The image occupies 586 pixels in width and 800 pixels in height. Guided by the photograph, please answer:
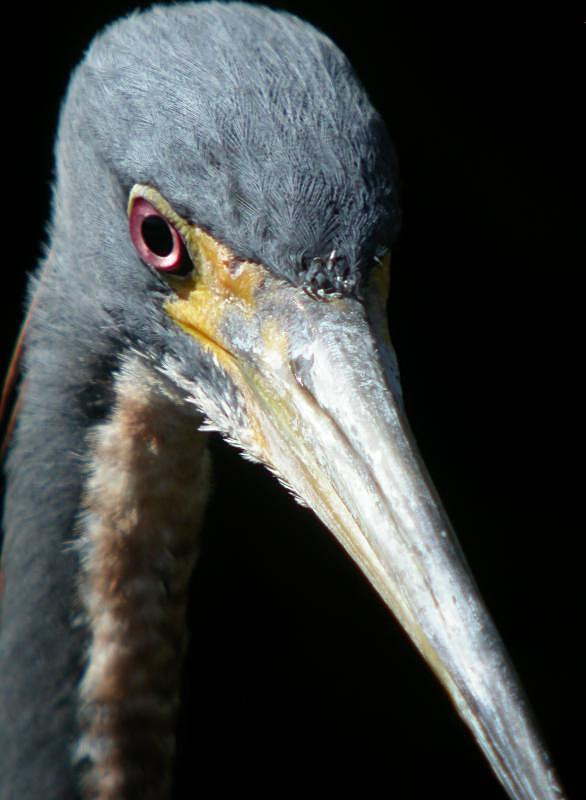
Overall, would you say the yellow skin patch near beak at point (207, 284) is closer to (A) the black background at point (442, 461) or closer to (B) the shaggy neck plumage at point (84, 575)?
(B) the shaggy neck plumage at point (84, 575)

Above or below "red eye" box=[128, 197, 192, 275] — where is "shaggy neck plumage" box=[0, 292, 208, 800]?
below

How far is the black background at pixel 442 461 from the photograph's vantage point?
116 inches

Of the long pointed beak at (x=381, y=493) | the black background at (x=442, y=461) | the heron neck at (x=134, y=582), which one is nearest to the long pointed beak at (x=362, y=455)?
the long pointed beak at (x=381, y=493)

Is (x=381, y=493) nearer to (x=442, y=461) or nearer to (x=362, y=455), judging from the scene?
(x=362, y=455)

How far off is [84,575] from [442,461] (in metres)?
1.96

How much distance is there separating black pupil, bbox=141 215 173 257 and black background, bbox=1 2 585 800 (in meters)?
1.80

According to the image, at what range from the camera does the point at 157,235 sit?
1.21 meters

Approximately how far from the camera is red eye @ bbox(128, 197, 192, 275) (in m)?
1.18

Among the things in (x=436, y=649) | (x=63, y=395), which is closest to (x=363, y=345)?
(x=436, y=649)

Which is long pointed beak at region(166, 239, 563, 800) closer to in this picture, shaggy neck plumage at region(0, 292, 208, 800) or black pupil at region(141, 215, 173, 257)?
black pupil at region(141, 215, 173, 257)

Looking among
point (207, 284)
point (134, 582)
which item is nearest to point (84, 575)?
point (134, 582)

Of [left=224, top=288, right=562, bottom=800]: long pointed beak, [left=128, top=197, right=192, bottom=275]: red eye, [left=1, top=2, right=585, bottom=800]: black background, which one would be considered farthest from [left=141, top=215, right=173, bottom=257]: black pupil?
[left=1, top=2, right=585, bottom=800]: black background

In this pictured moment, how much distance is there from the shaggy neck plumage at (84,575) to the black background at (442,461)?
4.87ft

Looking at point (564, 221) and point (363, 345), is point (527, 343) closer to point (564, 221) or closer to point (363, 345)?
point (564, 221)
